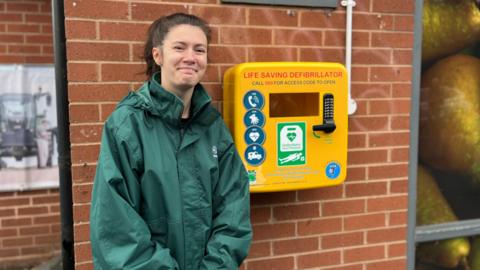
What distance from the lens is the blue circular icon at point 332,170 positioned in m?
2.39

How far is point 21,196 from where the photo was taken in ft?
11.8

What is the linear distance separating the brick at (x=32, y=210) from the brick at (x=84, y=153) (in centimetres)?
173

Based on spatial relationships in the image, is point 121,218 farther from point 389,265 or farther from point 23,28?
point 23,28

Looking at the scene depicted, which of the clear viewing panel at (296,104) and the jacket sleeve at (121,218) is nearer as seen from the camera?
the jacket sleeve at (121,218)

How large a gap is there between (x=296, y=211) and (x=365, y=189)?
1.56 feet

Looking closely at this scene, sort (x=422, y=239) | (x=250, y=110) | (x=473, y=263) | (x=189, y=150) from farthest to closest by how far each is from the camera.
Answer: (x=473, y=263)
(x=422, y=239)
(x=250, y=110)
(x=189, y=150)

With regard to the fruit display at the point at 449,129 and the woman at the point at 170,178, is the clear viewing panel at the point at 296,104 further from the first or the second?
the fruit display at the point at 449,129

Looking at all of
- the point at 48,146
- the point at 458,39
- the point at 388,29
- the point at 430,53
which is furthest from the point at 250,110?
the point at 48,146

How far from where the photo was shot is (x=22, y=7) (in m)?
3.54

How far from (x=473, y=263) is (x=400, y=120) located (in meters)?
1.33

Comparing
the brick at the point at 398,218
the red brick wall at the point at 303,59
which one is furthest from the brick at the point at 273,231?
the brick at the point at 398,218

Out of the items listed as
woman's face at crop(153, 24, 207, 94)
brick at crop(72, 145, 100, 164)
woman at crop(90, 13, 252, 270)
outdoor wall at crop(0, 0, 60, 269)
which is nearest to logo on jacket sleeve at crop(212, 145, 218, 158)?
woman at crop(90, 13, 252, 270)

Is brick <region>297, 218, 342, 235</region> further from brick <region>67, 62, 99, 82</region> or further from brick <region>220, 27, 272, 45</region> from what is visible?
brick <region>67, 62, 99, 82</region>

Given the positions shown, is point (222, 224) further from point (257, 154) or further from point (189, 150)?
point (257, 154)
